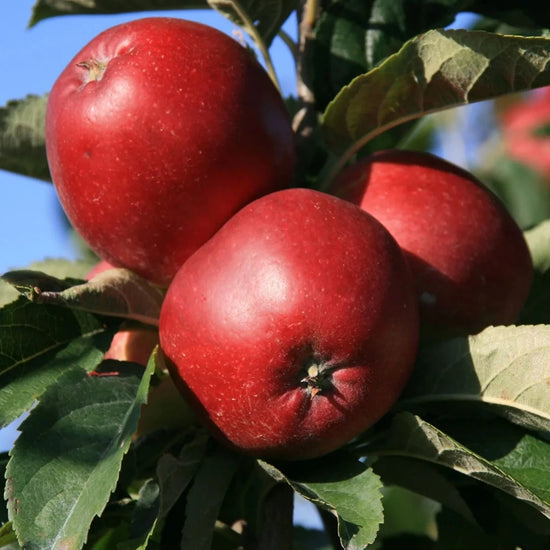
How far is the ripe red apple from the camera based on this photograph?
318 cm

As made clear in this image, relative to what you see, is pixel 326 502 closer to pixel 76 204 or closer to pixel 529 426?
pixel 529 426

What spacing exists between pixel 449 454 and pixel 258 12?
2.29ft

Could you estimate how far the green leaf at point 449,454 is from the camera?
104 cm

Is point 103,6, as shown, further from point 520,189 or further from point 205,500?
point 520,189

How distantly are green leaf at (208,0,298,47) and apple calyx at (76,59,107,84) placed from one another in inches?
10.9

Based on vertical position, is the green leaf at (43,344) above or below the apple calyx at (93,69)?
below

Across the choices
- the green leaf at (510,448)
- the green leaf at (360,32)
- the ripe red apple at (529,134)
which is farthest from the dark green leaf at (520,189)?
the green leaf at (510,448)

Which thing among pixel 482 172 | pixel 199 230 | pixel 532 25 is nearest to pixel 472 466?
pixel 199 230

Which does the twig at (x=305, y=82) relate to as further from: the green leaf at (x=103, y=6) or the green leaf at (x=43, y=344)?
the green leaf at (x=43, y=344)

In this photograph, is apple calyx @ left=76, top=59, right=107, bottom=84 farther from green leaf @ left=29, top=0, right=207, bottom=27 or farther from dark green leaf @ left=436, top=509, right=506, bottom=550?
dark green leaf @ left=436, top=509, right=506, bottom=550

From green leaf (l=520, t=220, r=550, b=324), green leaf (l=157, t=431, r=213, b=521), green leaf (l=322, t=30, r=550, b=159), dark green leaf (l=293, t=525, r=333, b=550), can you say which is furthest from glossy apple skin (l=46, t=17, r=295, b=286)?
dark green leaf (l=293, t=525, r=333, b=550)

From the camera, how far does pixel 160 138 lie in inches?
44.2

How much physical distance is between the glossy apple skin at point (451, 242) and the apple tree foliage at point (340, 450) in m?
0.05

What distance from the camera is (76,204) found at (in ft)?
3.90
